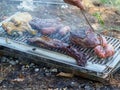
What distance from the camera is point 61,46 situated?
253 inches

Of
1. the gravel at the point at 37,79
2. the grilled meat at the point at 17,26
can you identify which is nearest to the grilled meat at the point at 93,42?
the gravel at the point at 37,79

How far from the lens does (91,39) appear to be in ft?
21.0

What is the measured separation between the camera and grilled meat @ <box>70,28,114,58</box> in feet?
20.4

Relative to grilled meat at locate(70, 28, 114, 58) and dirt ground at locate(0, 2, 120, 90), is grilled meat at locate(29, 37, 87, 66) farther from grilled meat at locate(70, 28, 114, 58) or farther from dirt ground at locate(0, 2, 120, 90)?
dirt ground at locate(0, 2, 120, 90)

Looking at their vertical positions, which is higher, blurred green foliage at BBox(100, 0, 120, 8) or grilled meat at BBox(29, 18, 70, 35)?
blurred green foliage at BBox(100, 0, 120, 8)

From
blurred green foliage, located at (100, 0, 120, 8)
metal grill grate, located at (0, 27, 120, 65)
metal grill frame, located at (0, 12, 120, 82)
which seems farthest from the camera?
blurred green foliage, located at (100, 0, 120, 8)

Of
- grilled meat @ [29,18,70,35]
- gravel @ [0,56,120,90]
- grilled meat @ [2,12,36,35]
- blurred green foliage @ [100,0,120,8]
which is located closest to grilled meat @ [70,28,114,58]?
grilled meat @ [29,18,70,35]

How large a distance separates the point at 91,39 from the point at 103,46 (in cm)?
30

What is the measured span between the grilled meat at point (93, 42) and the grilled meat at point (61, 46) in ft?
0.84

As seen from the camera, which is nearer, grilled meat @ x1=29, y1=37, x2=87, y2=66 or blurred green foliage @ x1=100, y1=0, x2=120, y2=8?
grilled meat @ x1=29, y1=37, x2=87, y2=66

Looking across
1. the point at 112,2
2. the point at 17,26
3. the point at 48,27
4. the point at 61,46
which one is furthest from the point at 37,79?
the point at 112,2

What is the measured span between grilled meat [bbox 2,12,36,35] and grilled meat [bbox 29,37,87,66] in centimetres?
51

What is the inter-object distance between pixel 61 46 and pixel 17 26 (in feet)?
4.64

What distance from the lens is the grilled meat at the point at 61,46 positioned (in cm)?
606
